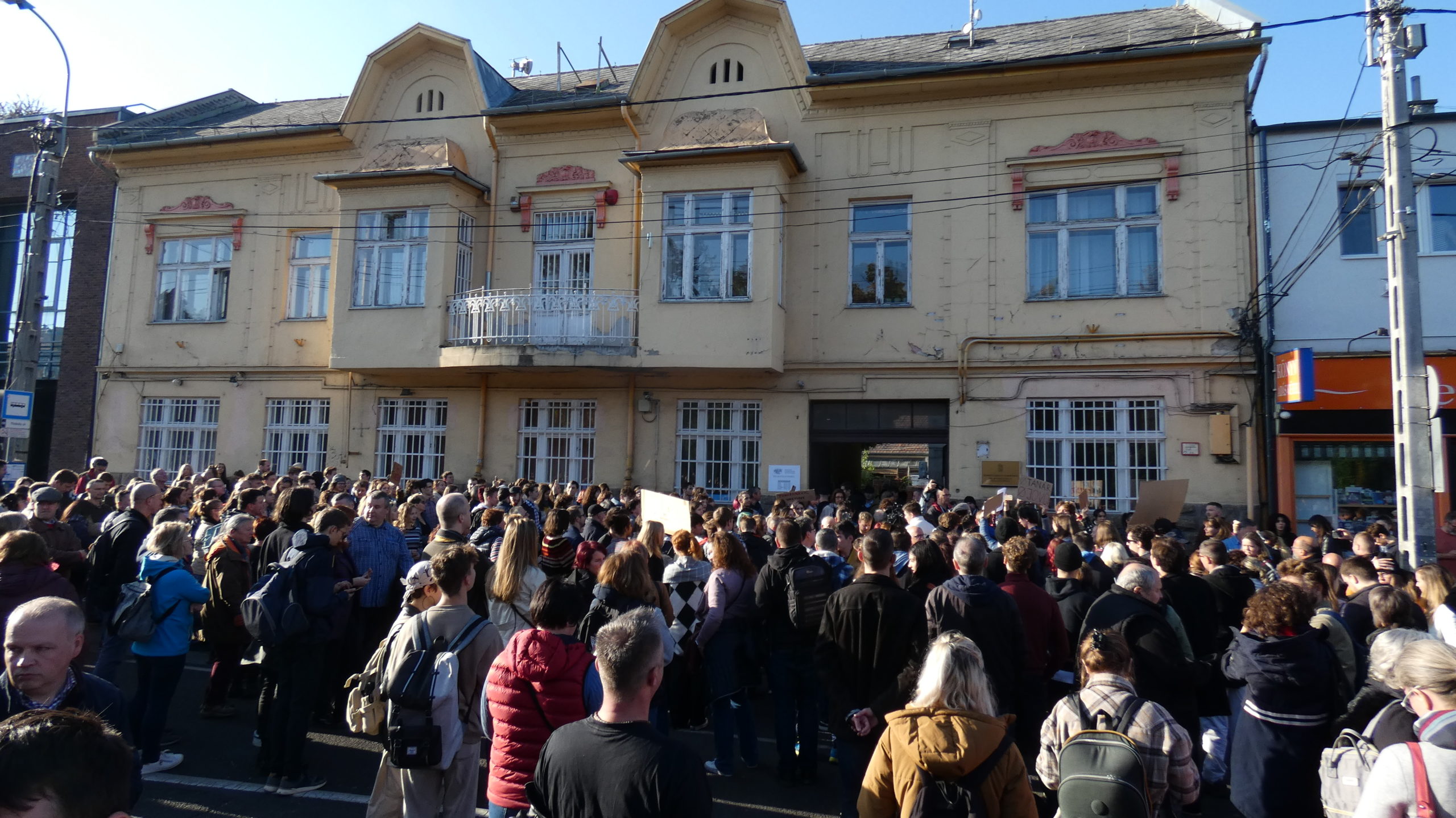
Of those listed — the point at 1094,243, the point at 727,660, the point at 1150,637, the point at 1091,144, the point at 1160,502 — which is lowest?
the point at 727,660

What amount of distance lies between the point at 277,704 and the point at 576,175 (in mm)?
12529

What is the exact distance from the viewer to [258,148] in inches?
697

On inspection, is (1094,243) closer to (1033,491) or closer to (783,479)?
(1033,491)

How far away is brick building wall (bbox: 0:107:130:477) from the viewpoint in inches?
727

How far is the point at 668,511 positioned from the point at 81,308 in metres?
17.4

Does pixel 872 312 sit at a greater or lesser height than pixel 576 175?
lesser

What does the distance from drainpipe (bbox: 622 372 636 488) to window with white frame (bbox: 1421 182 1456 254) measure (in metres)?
13.0

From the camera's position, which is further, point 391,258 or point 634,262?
point 391,258

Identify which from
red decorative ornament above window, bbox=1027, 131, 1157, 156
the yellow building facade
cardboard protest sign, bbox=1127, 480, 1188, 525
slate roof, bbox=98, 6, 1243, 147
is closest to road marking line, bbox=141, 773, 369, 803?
cardboard protest sign, bbox=1127, 480, 1188, 525

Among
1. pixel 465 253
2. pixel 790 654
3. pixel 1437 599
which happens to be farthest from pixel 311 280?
pixel 1437 599

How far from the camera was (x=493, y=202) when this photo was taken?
16.6 m

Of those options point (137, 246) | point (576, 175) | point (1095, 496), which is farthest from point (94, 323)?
point (1095, 496)

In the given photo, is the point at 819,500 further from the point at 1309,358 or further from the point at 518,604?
the point at 518,604

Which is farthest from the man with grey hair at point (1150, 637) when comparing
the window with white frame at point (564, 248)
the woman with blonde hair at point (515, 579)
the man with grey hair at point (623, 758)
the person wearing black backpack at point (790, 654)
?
the window with white frame at point (564, 248)
